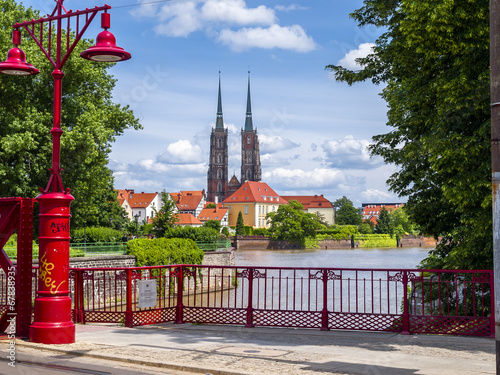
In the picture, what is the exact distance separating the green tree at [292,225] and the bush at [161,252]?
74.9 m

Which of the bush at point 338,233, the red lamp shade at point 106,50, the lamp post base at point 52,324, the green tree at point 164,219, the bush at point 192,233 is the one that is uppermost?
the red lamp shade at point 106,50

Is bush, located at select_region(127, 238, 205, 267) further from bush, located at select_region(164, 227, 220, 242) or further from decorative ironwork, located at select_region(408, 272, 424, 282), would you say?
decorative ironwork, located at select_region(408, 272, 424, 282)

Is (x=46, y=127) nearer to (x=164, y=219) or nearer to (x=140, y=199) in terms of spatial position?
(x=164, y=219)

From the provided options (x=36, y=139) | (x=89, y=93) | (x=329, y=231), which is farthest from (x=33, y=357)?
(x=329, y=231)

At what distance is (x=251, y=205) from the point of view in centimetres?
15650

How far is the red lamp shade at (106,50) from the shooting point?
9211 millimetres

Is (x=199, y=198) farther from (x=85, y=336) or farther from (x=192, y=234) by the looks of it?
(x=85, y=336)

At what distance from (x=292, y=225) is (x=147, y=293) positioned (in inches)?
4143

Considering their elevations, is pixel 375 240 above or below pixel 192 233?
below

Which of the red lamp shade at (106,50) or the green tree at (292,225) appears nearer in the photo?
the red lamp shade at (106,50)

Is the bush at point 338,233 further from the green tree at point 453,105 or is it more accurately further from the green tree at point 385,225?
the green tree at point 453,105

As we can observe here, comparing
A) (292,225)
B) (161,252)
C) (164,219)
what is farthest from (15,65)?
(292,225)

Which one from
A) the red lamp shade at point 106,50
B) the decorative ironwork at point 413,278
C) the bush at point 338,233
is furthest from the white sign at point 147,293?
the bush at point 338,233

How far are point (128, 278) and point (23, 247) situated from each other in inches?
93.6
